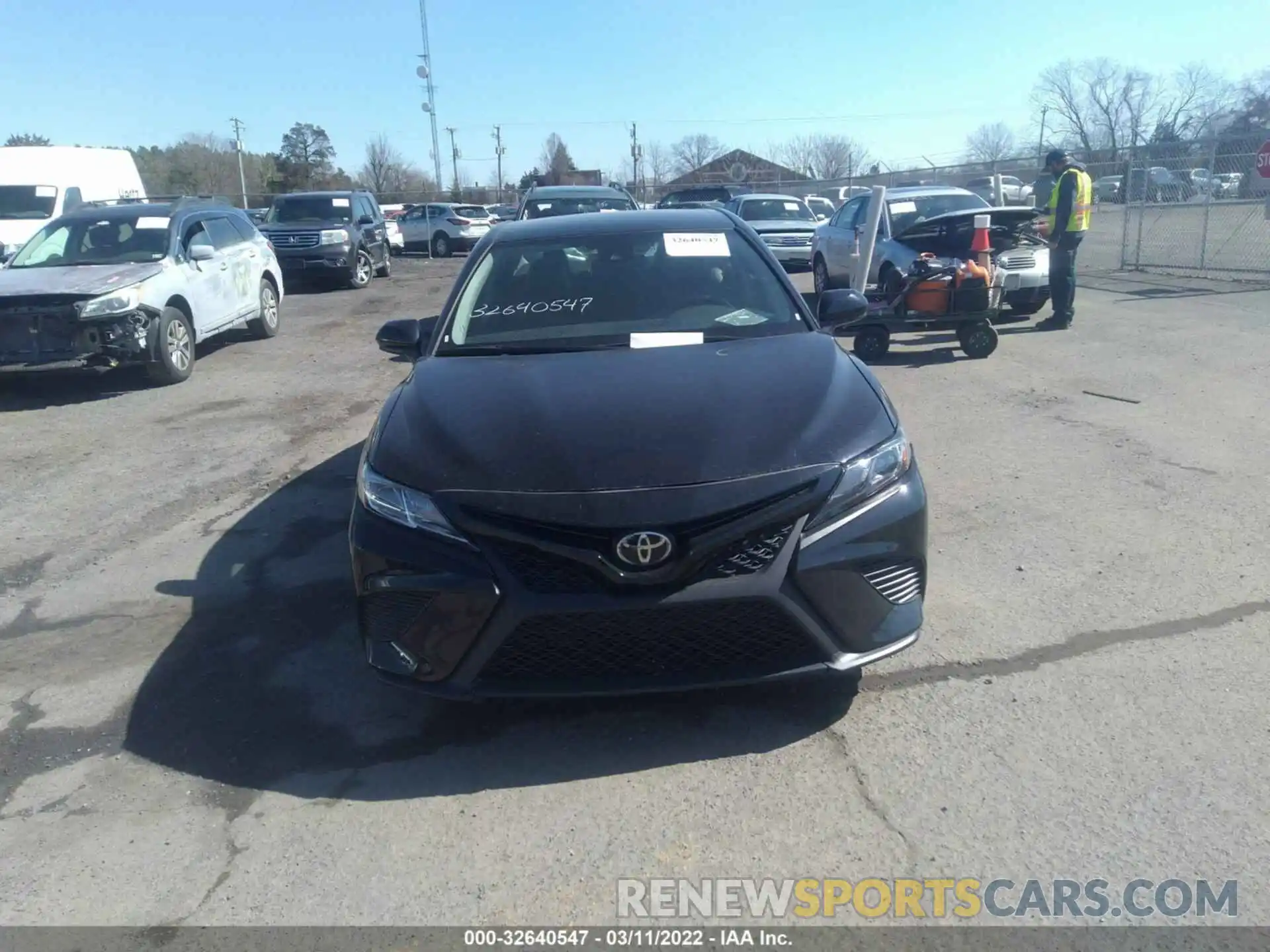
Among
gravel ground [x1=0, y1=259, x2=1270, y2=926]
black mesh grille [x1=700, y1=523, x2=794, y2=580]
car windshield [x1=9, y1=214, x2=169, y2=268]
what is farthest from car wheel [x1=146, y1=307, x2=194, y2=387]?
black mesh grille [x1=700, y1=523, x2=794, y2=580]

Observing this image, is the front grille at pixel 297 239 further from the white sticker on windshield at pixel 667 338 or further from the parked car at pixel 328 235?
the white sticker on windshield at pixel 667 338

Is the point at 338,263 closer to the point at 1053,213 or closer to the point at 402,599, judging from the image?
the point at 1053,213

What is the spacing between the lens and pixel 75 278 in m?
9.56

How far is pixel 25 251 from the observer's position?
34.4ft

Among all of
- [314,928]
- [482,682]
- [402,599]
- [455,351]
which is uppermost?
[455,351]

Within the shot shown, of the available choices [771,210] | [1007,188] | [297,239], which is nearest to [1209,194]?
[771,210]

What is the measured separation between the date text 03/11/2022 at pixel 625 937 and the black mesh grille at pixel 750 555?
0.98 m

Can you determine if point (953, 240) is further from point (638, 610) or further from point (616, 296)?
point (638, 610)

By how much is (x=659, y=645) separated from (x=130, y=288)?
8.34m

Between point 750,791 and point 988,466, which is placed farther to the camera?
point 988,466

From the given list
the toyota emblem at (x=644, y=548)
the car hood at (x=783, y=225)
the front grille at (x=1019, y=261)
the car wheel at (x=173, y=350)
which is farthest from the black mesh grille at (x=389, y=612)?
the car hood at (x=783, y=225)

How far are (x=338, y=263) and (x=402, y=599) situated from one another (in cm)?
1777

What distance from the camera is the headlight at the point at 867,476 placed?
3.16 metres

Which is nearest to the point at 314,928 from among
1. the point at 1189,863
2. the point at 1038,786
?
the point at 1038,786
